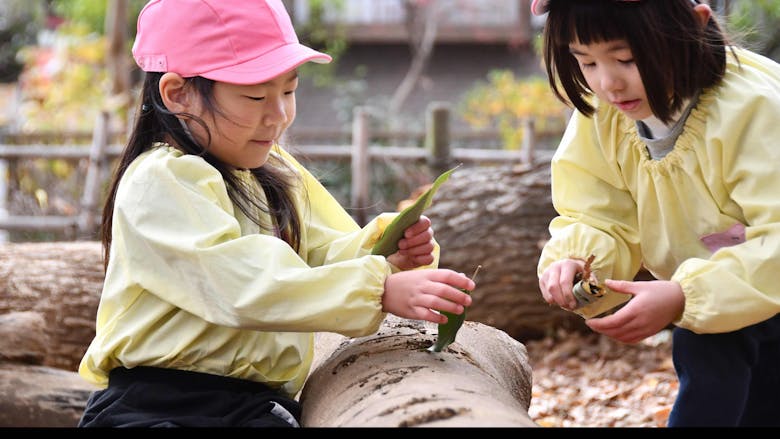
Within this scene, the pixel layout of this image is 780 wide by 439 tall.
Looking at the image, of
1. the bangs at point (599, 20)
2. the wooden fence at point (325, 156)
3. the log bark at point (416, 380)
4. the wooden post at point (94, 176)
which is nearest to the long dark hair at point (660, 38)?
the bangs at point (599, 20)

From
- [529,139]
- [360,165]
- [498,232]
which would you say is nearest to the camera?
[498,232]

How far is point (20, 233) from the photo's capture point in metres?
10.0

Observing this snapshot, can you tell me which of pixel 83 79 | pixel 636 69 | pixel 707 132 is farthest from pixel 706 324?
pixel 83 79

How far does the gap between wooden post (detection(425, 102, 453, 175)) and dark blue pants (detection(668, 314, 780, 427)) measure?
19.6 ft

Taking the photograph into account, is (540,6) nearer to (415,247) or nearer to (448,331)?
(415,247)

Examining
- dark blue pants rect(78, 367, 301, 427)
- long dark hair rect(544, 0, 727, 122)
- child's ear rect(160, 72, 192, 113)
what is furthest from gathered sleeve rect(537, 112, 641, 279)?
child's ear rect(160, 72, 192, 113)

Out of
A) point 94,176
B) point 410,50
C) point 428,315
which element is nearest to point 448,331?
point 428,315

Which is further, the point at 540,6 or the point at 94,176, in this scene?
the point at 94,176

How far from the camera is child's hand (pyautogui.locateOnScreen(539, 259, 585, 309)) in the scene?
2424mm

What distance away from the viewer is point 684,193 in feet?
7.97

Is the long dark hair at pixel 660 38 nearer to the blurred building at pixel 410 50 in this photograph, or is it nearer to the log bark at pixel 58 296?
the log bark at pixel 58 296

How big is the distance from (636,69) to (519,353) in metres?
0.95

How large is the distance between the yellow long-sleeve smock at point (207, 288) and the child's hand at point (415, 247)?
12.4 inches

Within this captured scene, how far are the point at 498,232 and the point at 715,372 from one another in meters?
3.28
